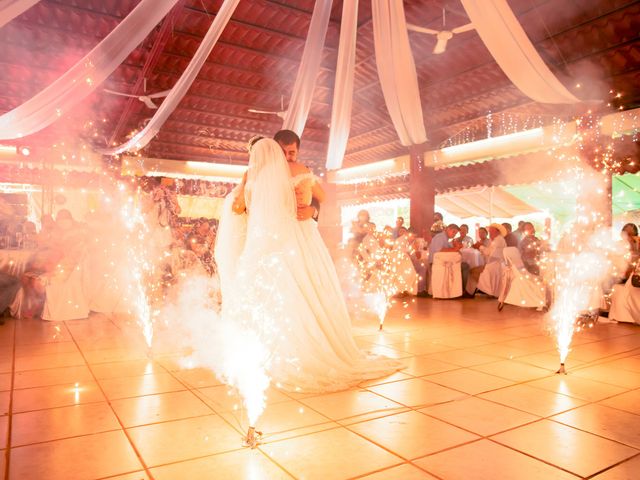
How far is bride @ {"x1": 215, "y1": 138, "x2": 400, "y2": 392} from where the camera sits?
2.67 metres

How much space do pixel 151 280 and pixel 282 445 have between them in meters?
4.90

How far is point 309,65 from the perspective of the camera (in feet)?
16.8

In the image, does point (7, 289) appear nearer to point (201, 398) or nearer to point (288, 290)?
point (201, 398)

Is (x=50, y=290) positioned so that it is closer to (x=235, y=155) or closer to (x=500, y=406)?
(x=500, y=406)

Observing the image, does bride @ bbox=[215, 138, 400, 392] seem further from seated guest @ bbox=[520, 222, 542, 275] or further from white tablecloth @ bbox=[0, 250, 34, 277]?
seated guest @ bbox=[520, 222, 542, 275]

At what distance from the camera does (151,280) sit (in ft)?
20.5

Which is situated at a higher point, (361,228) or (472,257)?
(361,228)

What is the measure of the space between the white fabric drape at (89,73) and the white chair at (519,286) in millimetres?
4876

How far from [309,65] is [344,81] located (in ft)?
1.42

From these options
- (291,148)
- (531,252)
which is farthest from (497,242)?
(291,148)

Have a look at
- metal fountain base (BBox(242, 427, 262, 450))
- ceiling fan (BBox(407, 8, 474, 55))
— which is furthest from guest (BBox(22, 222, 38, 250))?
ceiling fan (BBox(407, 8, 474, 55))

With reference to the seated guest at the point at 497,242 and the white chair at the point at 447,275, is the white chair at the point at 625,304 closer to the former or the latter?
the seated guest at the point at 497,242

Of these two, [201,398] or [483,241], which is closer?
[201,398]

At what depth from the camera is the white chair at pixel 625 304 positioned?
4.98 metres
